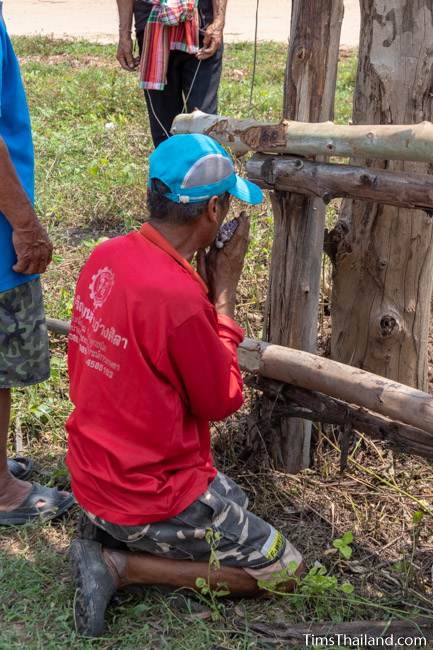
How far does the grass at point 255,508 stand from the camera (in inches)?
114

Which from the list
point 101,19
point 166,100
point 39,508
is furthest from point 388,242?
point 101,19

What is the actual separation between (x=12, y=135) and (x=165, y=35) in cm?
251

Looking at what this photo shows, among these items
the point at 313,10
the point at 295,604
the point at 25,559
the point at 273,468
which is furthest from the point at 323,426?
the point at 313,10

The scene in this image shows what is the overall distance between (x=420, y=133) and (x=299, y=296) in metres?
0.89

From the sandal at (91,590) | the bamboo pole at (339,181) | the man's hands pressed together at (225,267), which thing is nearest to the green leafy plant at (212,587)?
the sandal at (91,590)

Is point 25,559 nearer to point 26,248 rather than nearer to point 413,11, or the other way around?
point 26,248

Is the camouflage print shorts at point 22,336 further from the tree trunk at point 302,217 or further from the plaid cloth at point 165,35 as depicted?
the plaid cloth at point 165,35

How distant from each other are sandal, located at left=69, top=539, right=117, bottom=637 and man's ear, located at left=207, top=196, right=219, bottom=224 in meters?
1.11

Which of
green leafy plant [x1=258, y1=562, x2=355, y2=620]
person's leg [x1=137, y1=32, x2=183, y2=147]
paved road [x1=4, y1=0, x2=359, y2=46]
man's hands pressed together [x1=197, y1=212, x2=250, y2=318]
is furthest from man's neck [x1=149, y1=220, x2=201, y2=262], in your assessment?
paved road [x1=4, y1=0, x2=359, y2=46]

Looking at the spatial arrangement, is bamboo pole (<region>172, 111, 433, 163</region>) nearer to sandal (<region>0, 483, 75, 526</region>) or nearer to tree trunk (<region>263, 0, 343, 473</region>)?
tree trunk (<region>263, 0, 343, 473</region>)

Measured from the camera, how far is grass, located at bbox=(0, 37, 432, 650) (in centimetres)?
290

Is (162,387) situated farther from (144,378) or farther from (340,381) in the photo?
(340,381)

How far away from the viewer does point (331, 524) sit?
3568mm

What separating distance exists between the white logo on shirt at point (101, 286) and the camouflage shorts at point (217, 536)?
682mm
